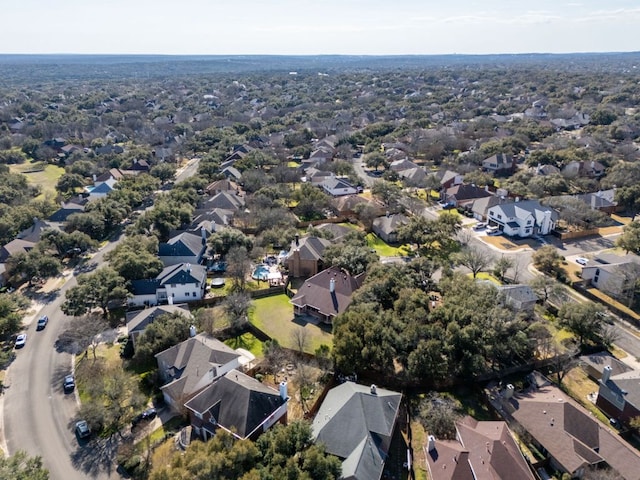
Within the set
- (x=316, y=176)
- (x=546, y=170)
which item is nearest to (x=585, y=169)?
(x=546, y=170)

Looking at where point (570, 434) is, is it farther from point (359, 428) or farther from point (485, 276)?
point (485, 276)

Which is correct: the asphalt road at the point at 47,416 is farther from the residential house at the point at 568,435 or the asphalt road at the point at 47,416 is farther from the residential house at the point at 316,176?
the residential house at the point at 316,176

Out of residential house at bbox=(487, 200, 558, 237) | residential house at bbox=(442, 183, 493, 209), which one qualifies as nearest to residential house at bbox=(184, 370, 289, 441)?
residential house at bbox=(487, 200, 558, 237)

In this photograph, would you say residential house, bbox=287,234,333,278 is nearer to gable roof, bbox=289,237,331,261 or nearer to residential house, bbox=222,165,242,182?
gable roof, bbox=289,237,331,261

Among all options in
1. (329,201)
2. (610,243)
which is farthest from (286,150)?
(610,243)

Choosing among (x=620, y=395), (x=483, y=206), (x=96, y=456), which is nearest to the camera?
(x=96, y=456)

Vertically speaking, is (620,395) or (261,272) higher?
(620,395)

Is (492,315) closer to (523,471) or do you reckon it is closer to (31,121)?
(523,471)

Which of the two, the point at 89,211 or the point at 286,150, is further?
the point at 286,150
